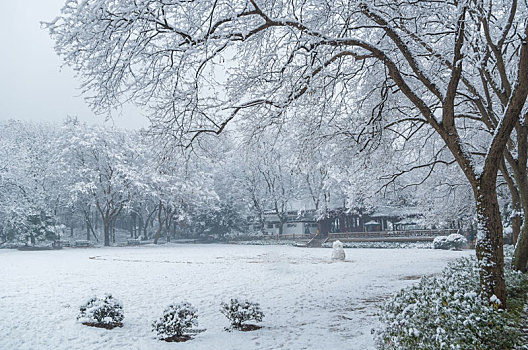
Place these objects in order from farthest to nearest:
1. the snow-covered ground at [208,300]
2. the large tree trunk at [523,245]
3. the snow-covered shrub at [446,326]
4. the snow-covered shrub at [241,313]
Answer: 1. the large tree trunk at [523,245]
2. the snow-covered shrub at [241,313]
3. the snow-covered ground at [208,300]
4. the snow-covered shrub at [446,326]

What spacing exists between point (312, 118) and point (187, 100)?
3.89 metres

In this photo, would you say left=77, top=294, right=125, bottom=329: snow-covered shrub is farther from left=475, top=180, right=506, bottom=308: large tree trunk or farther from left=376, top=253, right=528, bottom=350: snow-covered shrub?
left=475, top=180, right=506, bottom=308: large tree trunk

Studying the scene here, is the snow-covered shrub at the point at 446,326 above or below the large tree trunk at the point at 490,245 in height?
below

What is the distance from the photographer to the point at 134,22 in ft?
22.6

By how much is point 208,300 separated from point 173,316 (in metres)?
4.17

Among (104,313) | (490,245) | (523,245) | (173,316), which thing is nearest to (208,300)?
(104,313)

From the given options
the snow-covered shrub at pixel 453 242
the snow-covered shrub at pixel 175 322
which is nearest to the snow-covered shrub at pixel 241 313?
the snow-covered shrub at pixel 175 322

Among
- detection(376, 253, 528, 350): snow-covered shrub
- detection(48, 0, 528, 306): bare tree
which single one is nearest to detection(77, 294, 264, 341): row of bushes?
detection(376, 253, 528, 350): snow-covered shrub

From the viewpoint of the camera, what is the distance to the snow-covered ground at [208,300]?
7.90m

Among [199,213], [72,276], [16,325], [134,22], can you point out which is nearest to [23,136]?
[199,213]

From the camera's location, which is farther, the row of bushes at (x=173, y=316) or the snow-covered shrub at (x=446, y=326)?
the row of bushes at (x=173, y=316)

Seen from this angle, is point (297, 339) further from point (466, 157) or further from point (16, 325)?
Result: point (16, 325)

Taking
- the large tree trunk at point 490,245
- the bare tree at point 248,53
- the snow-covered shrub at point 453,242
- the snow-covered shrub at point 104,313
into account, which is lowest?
the snow-covered shrub at point 453,242

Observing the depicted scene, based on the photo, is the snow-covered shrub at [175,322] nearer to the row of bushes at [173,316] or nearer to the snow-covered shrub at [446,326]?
the row of bushes at [173,316]
